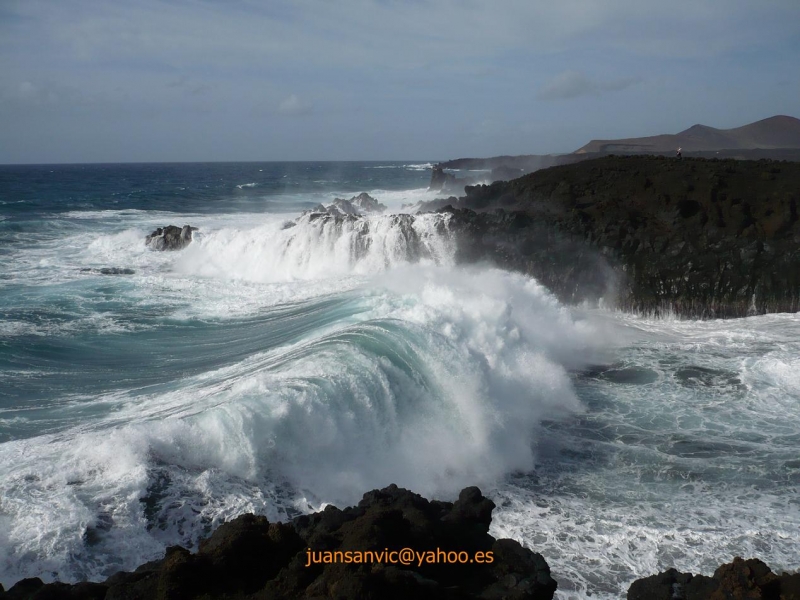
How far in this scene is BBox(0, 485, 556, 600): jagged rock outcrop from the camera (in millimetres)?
4434

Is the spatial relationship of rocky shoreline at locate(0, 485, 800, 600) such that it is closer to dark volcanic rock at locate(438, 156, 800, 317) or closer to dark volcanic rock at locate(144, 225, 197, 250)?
dark volcanic rock at locate(438, 156, 800, 317)

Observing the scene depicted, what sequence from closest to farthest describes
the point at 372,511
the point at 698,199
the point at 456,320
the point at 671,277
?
the point at 372,511, the point at 456,320, the point at 671,277, the point at 698,199

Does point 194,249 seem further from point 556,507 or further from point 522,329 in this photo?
point 556,507

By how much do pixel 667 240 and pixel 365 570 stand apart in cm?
1777

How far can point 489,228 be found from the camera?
70.5 ft

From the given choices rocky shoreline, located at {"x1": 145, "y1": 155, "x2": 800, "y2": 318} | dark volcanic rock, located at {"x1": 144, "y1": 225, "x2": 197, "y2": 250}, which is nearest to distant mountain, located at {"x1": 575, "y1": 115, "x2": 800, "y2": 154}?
rocky shoreline, located at {"x1": 145, "y1": 155, "x2": 800, "y2": 318}

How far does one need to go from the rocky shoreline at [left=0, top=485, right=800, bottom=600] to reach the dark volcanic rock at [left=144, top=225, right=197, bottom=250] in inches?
893

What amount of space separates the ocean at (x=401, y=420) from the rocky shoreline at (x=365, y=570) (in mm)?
1378

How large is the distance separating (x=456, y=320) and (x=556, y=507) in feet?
15.8

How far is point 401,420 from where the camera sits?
952 centimetres

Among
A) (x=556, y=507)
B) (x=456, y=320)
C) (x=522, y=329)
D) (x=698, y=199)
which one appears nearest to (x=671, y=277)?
(x=698, y=199)

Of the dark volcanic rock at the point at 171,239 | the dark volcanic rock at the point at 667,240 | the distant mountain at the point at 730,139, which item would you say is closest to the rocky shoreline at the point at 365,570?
the dark volcanic rock at the point at 667,240

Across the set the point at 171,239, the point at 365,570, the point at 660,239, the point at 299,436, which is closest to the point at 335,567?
the point at 365,570

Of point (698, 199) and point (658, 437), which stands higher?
point (698, 199)
